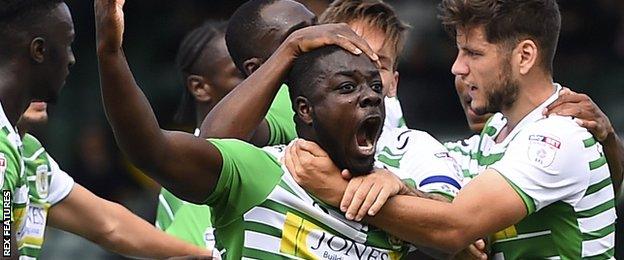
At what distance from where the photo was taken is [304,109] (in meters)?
4.45

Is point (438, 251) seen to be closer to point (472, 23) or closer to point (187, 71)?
point (472, 23)

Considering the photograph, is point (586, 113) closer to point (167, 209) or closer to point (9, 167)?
point (9, 167)

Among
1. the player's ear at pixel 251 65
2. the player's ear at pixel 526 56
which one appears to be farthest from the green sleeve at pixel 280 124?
the player's ear at pixel 526 56

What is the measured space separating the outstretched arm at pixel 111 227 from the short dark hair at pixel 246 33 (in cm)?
85

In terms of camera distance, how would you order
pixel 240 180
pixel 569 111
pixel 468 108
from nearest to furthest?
pixel 240 180, pixel 569 111, pixel 468 108

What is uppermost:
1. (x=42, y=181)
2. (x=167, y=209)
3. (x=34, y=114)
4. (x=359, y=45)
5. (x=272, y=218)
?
(x=359, y=45)

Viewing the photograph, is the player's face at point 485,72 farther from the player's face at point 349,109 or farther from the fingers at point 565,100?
the player's face at point 349,109

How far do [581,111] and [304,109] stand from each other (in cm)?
100

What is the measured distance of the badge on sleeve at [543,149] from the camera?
4.65m

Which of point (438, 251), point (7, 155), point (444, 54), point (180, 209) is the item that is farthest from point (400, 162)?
point (444, 54)

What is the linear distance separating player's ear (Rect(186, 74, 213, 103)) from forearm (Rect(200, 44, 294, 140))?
72.5 inches

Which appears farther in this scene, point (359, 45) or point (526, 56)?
point (526, 56)

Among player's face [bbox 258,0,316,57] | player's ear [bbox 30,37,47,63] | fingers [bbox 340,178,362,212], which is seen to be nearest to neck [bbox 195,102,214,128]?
player's face [bbox 258,0,316,57]

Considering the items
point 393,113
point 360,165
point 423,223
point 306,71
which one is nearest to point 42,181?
point 393,113
